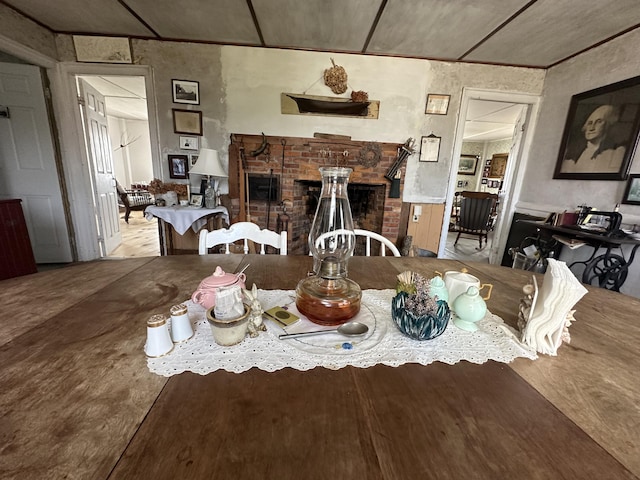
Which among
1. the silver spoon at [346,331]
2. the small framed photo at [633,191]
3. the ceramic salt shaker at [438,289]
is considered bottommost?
the silver spoon at [346,331]

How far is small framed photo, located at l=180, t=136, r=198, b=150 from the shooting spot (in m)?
2.88

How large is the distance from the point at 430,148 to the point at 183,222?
2.88 m

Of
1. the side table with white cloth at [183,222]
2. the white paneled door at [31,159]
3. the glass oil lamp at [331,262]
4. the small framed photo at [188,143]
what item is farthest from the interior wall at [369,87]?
the glass oil lamp at [331,262]

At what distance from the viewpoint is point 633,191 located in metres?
2.20

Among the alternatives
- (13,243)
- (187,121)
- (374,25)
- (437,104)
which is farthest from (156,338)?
(437,104)

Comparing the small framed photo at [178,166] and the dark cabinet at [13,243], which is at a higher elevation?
the small framed photo at [178,166]

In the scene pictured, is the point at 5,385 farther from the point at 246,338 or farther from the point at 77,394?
the point at 246,338

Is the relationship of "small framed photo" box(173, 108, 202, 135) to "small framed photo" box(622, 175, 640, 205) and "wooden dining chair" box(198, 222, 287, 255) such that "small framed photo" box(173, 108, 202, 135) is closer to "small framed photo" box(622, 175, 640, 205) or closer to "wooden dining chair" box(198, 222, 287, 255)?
"wooden dining chair" box(198, 222, 287, 255)

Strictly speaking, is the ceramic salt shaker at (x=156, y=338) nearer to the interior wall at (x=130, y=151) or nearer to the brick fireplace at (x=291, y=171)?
the brick fireplace at (x=291, y=171)

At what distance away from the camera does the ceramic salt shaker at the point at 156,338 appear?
1.79ft

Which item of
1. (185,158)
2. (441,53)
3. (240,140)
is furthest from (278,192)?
(441,53)

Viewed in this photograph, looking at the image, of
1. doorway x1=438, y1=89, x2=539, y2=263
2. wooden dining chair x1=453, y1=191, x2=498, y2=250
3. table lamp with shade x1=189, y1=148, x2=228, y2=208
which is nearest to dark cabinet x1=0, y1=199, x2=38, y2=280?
table lamp with shade x1=189, y1=148, x2=228, y2=208

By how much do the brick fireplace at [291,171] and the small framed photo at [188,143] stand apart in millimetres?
411

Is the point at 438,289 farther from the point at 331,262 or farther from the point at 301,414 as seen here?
the point at 301,414
